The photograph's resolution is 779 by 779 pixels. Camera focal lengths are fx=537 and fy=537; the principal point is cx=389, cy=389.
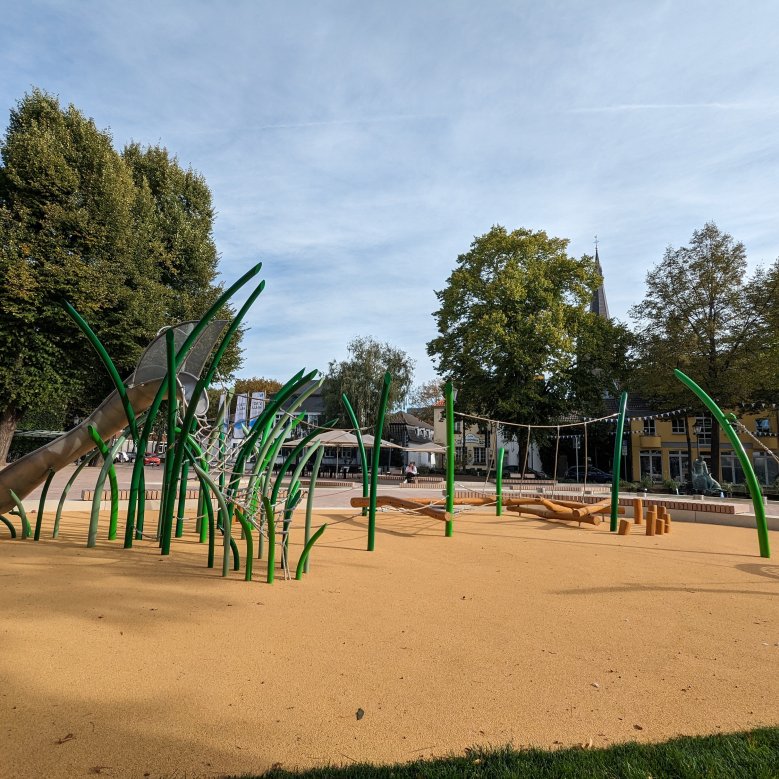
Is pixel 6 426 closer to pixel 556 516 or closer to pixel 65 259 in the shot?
pixel 65 259

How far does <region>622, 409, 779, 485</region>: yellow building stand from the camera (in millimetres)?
31344

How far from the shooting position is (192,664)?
318 centimetres

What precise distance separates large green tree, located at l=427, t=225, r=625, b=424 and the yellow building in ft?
24.2

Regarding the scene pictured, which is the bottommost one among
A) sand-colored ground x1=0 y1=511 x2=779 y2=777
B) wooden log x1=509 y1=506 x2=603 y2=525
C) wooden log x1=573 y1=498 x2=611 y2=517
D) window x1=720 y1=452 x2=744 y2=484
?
sand-colored ground x1=0 y1=511 x2=779 y2=777

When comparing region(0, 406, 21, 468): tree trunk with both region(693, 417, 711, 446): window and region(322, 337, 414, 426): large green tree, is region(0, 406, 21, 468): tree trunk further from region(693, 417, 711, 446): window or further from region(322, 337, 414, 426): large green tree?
region(693, 417, 711, 446): window

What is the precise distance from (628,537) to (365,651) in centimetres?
676

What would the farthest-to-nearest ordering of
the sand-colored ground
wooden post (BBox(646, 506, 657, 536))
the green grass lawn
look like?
wooden post (BBox(646, 506, 657, 536))
the sand-colored ground
the green grass lawn

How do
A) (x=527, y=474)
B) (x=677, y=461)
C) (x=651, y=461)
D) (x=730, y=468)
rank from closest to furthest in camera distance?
(x=730, y=468) < (x=527, y=474) < (x=677, y=461) < (x=651, y=461)

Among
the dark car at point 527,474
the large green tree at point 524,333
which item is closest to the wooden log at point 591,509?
the large green tree at point 524,333

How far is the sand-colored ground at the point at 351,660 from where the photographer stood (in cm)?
242

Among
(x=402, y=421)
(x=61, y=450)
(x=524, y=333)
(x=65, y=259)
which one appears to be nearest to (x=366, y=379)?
(x=402, y=421)

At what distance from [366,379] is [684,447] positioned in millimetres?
21926

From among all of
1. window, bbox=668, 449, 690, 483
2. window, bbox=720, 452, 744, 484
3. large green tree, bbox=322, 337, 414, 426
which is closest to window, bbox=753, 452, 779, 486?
window, bbox=720, 452, 744, 484

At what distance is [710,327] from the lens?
933 inches
